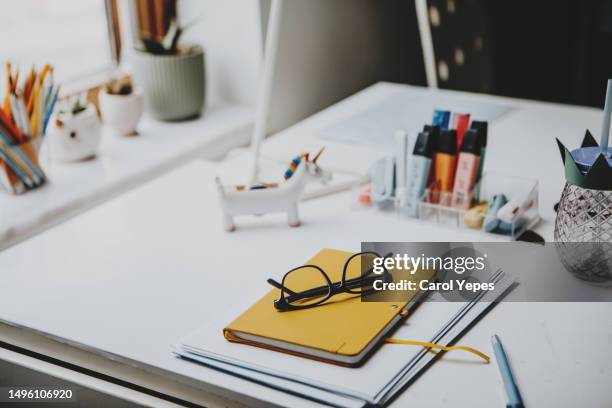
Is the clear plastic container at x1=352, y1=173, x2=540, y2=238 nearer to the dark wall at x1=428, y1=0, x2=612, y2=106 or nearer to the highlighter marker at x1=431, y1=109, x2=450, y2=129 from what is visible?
the highlighter marker at x1=431, y1=109, x2=450, y2=129

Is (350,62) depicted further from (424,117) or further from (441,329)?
(441,329)

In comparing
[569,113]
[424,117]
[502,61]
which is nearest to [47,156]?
[424,117]

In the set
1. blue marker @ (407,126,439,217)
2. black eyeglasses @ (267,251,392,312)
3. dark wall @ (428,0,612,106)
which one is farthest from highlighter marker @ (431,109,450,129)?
dark wall @ (428,0,612,106)

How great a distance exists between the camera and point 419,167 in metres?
1.13

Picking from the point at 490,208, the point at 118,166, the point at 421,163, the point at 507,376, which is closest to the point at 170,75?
the point at 118,166

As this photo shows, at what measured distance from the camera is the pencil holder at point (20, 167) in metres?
1.28

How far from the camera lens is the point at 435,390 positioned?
2.49 feet

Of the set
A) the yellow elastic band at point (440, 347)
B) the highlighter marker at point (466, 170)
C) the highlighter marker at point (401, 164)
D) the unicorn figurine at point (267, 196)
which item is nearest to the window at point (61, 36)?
the unicorn figurine at point (267, 196)

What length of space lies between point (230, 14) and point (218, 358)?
3.99ft

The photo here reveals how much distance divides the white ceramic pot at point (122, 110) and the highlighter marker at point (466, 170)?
0.81 m

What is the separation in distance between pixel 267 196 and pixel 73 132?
0.53 m

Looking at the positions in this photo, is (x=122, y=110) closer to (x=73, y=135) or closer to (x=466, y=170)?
(x=73, y=135)

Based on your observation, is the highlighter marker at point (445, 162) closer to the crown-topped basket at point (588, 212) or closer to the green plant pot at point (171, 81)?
the crown-topped basket at point (588, 212)

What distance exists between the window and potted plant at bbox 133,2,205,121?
0.62 ft
